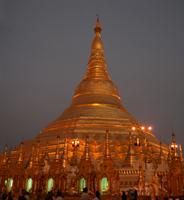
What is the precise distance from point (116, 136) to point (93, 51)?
18088 millimetres

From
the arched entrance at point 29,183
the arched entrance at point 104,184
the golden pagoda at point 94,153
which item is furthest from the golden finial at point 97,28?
the arched entrance at point 104,184

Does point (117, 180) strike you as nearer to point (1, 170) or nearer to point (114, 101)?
point (1, 170)

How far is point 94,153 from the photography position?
34.0 metres

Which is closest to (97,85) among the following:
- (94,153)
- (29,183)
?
(94,153)

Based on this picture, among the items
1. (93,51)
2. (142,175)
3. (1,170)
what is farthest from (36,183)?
(93,51)

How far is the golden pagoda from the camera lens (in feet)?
84.8

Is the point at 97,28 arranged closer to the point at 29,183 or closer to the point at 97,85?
the point at 97,85

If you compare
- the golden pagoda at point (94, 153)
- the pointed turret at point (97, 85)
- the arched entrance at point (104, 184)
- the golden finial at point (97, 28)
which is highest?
the golden finial at point (97, 28)

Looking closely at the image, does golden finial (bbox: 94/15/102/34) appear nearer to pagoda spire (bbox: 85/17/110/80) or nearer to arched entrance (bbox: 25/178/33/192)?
pagoda spire (bbox: 85/17/110/80)

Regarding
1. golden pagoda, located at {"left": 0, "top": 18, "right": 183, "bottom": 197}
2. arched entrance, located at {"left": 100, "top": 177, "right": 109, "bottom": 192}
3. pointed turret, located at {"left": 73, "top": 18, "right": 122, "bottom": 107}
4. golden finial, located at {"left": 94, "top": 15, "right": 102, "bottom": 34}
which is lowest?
arched entrance, located at {"left": 100, "top": 177, "right": 109, "bottom": 192}

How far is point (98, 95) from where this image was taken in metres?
43.5

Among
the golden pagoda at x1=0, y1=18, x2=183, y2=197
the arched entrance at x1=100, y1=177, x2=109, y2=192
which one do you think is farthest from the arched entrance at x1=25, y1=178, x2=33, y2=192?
the arched entrance at x1=100, y1=177, x2=109, y2=192

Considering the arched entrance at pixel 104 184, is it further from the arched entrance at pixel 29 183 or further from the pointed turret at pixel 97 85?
the pointed turret at pixel 97 85

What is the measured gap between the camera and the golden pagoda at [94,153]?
25.9 metres
